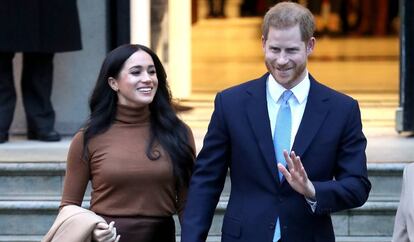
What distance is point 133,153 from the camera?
473 centimetres

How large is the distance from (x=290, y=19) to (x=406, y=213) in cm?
76

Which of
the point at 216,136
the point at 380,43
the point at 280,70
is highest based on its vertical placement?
the point at 280,70

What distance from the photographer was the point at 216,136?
429 centimetres

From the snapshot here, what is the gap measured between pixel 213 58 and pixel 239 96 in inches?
440

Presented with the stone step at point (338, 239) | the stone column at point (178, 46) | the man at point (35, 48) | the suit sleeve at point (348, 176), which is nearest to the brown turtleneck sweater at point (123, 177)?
the suit sleeve at point (348, 176)

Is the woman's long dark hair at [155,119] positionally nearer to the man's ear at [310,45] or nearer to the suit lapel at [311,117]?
the suit lapel at [311,117]

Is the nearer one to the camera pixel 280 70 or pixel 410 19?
pixel 280 70

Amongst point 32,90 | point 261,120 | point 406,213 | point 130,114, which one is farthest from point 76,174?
point 32,90

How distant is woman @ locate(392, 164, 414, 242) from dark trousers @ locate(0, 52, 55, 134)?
428 centimetres

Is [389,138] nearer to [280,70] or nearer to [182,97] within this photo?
[182,97]

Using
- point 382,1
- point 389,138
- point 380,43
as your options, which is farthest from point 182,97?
point 382,1

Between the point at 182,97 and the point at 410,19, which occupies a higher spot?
the point at 410,19

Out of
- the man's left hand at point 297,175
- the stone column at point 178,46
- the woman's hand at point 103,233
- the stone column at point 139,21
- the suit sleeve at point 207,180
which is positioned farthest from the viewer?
the stone column at point 178,46

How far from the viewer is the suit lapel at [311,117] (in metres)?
4.15
